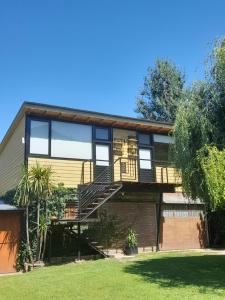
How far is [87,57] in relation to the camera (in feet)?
54.6

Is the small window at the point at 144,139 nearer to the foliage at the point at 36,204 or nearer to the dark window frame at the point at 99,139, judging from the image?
the dark window frame at the point at 99,139

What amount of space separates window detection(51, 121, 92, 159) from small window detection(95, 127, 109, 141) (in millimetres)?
406

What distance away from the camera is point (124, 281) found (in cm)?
1098

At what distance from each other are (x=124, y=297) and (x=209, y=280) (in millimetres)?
3190

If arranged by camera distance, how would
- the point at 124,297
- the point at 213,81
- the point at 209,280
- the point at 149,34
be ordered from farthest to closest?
the point at 149,34
the point at 213,81
the point at 209,280
the point at 124,297

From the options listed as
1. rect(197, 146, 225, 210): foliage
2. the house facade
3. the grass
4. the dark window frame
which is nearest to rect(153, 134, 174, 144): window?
the house facade

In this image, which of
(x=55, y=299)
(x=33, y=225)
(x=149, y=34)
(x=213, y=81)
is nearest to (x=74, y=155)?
(x=33, y=225)

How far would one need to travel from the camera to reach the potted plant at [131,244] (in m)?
17.2

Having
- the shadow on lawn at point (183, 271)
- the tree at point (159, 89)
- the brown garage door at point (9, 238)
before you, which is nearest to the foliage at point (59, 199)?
the brown garage door at point (9, 238)

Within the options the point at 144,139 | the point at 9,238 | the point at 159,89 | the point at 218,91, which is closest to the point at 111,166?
the point at 144,139

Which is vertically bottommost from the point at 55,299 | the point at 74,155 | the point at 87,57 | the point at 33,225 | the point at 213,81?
the point at 55,299

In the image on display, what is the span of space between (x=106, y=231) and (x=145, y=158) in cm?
432

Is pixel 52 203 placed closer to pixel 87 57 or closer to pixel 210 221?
pixel 87 57

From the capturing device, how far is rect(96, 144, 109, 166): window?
59.8 ft
